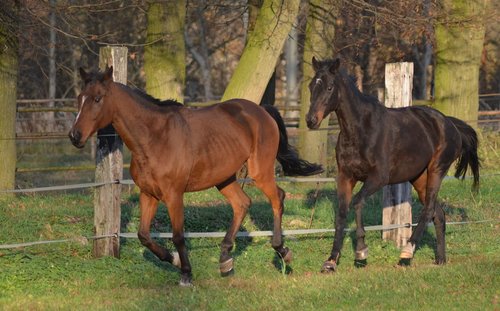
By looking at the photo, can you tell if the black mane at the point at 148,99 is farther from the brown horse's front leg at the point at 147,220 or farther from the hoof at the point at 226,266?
the hoof at the point at 226,266

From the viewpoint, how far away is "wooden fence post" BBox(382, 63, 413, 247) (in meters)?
11.6

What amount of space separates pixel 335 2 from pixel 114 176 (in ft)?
23.4

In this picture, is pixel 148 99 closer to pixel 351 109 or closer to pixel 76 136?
pixel 76 136

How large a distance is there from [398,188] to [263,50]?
193 inches

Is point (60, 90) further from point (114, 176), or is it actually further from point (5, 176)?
point (114, 176)

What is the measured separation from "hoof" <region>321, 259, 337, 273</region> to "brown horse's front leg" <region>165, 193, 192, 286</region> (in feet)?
4.76

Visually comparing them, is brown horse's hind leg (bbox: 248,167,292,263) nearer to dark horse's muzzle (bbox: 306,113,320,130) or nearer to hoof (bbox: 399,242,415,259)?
dark horse's muzzle (bbox: 306,113,320,130)

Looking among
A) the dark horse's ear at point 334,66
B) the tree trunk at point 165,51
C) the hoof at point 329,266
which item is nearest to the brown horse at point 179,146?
the hoof at point 329,266

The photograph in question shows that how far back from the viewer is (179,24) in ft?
53.2

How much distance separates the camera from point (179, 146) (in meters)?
9.41

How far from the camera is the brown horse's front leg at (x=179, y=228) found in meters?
9.30

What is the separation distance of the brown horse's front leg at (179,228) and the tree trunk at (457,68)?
10.1 meters

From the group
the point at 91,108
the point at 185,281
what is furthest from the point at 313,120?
the point at 91,108

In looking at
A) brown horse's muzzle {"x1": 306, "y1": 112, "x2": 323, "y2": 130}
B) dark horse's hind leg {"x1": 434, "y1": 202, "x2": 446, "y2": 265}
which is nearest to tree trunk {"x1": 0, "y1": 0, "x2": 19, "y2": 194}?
brown horse's muzzle {"x1": 306, "y1": 112, "x2": 323, "y2": 130}
